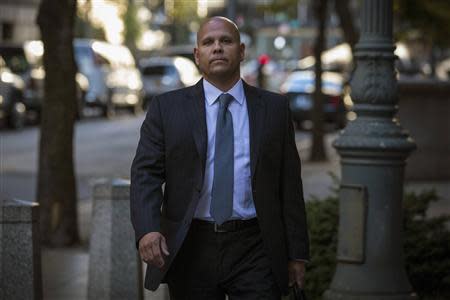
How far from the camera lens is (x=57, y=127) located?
1279 cm

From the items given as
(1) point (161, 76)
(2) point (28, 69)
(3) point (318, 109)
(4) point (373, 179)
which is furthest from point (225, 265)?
(1) point (161, 76)

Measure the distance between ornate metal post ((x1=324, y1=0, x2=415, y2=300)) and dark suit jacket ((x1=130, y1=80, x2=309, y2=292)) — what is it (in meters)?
1.64

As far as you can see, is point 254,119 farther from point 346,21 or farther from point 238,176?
point 346,21

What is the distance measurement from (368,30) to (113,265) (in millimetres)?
2615

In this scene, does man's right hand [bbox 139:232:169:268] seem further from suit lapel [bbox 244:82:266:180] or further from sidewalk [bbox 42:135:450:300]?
sidewalk [bbox 42:135:450:300]

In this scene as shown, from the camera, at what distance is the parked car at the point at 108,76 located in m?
36.8

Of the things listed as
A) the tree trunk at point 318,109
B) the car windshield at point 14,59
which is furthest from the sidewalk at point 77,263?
the car windshield at point 14,59

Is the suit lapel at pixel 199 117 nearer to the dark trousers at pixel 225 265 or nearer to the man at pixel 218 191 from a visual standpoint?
the man at pixel 218 191

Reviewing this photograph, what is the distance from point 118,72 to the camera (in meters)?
38.2

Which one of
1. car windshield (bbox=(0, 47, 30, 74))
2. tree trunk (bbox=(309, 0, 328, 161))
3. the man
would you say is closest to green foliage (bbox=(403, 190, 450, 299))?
the man

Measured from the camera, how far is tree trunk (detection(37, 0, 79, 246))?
1270 cm

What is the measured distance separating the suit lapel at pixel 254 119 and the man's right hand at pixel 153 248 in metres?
0.45

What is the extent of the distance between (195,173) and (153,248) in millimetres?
362

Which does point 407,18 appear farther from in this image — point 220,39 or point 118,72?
point 220,39
